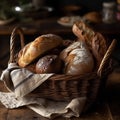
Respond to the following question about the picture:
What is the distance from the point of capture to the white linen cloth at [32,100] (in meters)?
0.95

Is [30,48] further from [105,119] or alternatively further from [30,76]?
[105,119]

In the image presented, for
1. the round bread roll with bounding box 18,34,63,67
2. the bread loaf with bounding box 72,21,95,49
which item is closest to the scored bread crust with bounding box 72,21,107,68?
the bread loaf with bounding box 72,21,95,49

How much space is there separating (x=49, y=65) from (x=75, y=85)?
0.35 feet

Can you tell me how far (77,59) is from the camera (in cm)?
100

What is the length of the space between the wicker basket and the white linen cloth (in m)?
0.02

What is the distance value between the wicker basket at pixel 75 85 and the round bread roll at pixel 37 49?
0.37 feet

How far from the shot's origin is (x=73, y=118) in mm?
945

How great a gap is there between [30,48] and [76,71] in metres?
0.19

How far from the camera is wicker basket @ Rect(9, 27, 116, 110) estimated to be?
0.93 m

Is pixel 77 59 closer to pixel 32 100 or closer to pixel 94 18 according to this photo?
pixel 32 100

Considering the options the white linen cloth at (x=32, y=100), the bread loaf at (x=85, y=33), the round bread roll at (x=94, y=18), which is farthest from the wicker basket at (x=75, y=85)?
the round bread roll at (x=94, y=18)

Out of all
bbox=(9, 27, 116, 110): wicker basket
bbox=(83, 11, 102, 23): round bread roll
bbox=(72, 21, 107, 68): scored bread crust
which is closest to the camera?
bbox=(9, 27, 116, 110): wicker basket

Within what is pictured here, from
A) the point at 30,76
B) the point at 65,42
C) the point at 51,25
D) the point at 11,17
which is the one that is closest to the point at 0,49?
the point at 11,17

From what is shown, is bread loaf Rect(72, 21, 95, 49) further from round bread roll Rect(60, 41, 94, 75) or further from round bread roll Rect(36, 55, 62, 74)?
round bread roll Rect(36, 55, 62, 74)
